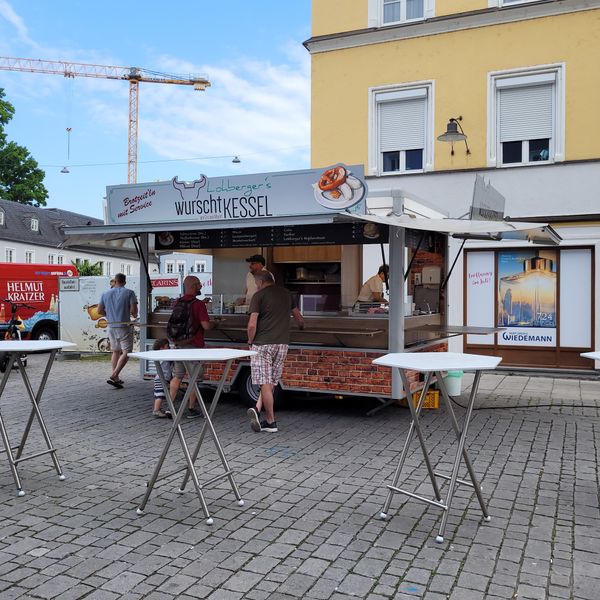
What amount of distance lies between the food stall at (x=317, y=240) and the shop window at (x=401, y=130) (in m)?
4.49

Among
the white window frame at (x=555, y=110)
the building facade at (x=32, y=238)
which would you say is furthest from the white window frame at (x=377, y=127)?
the building facade at (x=32, y=238)

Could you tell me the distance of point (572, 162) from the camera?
40.1ft

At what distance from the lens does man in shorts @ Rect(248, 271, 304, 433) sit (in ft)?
22.9

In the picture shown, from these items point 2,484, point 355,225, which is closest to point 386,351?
point 355,225

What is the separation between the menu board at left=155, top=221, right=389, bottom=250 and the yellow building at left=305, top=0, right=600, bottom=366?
4.84m

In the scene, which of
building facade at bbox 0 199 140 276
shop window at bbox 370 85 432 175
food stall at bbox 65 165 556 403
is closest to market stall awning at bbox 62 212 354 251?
food stall at bbox 65 165 556 403

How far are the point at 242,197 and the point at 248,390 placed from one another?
2.45 meters

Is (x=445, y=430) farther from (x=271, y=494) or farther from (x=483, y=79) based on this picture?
(x=483, y=79)

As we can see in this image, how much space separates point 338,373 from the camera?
7742mm

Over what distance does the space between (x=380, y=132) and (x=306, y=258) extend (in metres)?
3.66

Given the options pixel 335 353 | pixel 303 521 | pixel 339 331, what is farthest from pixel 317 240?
pixel 303 521

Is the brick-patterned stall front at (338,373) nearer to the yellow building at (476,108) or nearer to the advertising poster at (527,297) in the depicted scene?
the advertising poster at (527,297)

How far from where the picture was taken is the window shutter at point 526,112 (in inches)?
496

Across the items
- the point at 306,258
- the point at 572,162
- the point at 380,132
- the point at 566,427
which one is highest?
the point at 380,132
